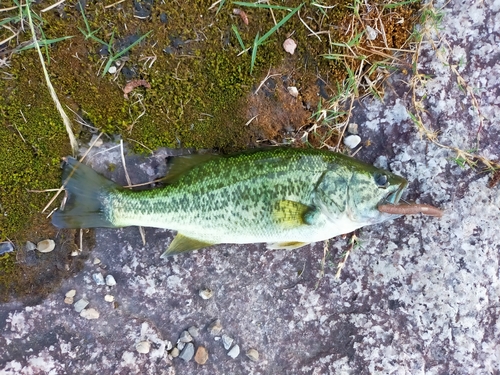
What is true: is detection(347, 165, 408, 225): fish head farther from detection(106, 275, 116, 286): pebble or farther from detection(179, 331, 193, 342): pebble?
detection(106, 275, 116, 286): pebble

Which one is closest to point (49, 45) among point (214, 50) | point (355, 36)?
point (214, 50)

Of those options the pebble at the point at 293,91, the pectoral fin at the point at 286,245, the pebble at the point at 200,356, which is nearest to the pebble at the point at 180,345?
the pebble at the point at 200,356

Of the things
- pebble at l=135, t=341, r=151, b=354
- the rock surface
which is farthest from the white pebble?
pebble at l=135, t=341, r=151, b=354

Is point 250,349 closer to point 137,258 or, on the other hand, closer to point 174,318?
point 174,318

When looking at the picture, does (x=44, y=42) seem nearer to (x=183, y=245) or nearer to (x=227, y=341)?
(x=183, y=245)

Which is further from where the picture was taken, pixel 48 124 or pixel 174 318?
pixel 174 318

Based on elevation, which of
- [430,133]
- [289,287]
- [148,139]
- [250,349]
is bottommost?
[250,349]

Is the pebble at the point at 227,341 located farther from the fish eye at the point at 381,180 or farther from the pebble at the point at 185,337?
the fish eye at the point at 381,180

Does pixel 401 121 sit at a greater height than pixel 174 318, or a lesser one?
greater
